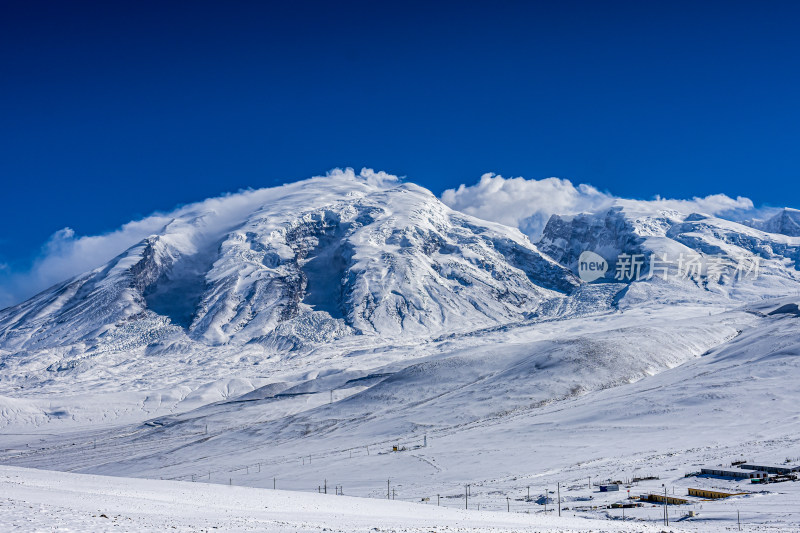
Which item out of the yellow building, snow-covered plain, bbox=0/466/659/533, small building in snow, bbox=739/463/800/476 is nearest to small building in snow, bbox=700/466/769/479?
small building in snow, bbox=739/463/800/476

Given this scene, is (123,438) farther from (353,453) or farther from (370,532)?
(370,532)

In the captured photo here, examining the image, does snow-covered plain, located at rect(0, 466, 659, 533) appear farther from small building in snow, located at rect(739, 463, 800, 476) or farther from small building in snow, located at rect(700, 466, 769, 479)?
small building in snow, located at rect(739, 463, 800, 476)

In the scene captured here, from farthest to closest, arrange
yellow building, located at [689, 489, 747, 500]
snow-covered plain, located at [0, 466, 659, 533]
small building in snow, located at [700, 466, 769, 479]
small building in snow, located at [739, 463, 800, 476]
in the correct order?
small building in snow, located at [739, 463, 800, 476] < small building in snow, located at [700, 466, 769, 479] < yellow building, located at [689, 489, 747, 500] < snow-covered plain, located at [0, 466, 659, 533]

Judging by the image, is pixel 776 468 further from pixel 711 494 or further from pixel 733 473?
pixel 711 494

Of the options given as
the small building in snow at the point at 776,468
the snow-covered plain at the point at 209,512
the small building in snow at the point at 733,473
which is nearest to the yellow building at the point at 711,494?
the small building in snow at the point at 733,473

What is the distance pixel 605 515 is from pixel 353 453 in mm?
67502

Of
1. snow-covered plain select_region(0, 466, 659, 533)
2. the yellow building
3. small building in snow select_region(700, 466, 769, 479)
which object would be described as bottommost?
the yellow building

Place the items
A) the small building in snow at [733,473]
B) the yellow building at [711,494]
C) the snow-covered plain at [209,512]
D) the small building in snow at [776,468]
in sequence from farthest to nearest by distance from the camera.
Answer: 1. the small building in snow at [776,468]
2. the small building in snow at [733,473]
3. the yellow building at [711,494]
4. the snow-covered plain at [209,512]

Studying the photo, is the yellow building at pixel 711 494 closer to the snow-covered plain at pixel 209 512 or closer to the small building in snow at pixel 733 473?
the small building in snow at pixel 733 473

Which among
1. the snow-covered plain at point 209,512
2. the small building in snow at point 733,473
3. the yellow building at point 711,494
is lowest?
the yellow building at point 711,494

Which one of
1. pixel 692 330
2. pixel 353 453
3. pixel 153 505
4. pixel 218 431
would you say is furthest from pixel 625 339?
pixel 153 505

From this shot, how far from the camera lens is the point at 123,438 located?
17050cm

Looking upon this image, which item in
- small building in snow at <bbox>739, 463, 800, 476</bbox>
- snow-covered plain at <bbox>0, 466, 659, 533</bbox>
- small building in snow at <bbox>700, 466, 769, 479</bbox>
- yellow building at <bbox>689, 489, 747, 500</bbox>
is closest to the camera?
snow-covered plain at <bbox>0, 466, 659, 533</bbox>

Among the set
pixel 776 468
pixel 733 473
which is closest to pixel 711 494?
pixel 733 473
